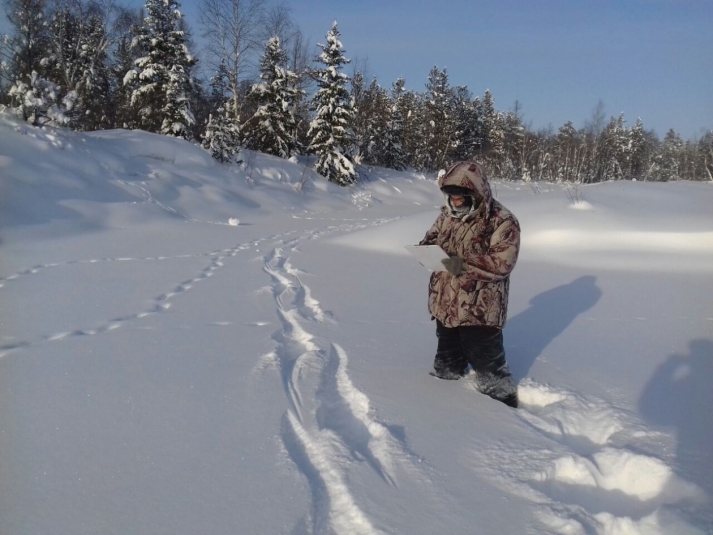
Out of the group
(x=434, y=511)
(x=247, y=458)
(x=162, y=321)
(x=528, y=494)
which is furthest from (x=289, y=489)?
(x=162, y=321)

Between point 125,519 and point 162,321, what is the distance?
2.57 metres

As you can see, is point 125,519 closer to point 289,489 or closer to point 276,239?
point 289,489

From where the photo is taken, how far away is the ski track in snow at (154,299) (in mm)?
3496

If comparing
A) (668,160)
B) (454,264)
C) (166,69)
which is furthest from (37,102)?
(668,160)

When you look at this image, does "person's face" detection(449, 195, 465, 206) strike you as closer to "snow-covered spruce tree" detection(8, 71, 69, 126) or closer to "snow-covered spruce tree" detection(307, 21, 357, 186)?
"snow-covered spruce tree" detection(8, 71, 69, 126)

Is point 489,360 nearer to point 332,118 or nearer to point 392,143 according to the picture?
point 332,118

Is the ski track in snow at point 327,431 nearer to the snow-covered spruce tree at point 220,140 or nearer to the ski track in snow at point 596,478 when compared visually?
the ski track in snow at point 596,478

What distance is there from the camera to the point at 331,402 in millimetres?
2717

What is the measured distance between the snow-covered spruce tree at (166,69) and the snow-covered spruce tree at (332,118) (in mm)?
6035

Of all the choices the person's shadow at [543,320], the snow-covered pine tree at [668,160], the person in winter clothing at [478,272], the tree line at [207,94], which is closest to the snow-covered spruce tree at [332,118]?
the tree line at [207,94]

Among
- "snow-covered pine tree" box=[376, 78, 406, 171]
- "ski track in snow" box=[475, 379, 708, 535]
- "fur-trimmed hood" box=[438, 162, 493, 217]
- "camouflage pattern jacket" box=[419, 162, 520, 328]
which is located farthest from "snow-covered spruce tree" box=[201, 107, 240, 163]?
"ski track in snow" box=[475, 379, 708, 535]

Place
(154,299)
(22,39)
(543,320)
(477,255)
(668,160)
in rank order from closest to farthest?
(477,255)
(543,320)
(154,299)
(22,39)
(668,160)

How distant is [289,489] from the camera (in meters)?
1.88

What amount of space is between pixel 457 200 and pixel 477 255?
1.11 feet
